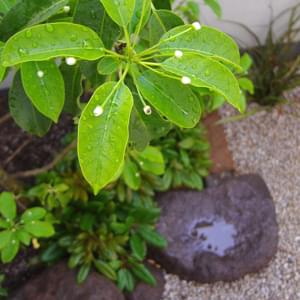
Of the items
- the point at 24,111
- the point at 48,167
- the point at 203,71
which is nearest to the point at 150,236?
the point at 48,167

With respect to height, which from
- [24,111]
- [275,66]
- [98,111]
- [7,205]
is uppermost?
[98,111]

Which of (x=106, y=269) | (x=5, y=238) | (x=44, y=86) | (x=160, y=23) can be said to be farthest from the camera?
(x=106, y=269)

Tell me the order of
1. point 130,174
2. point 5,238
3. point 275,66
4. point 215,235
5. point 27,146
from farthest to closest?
point 275,66, point 27,146, point 215,235, point 130,174, point 5,238

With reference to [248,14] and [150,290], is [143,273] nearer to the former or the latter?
[150,290]

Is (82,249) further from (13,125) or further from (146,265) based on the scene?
(13,125)

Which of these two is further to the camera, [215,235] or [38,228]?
[215,235]

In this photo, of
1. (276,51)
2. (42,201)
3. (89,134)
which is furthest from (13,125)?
(89,134)

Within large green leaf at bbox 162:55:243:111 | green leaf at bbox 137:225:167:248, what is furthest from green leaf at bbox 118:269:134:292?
large green leaf at bbox 162:55:243:111

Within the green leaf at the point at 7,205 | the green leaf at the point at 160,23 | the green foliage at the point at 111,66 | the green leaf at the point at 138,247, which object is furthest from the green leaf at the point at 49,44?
the green leaf at the point at 138,247

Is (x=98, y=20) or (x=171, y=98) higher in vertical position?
(x=98, y=20)
